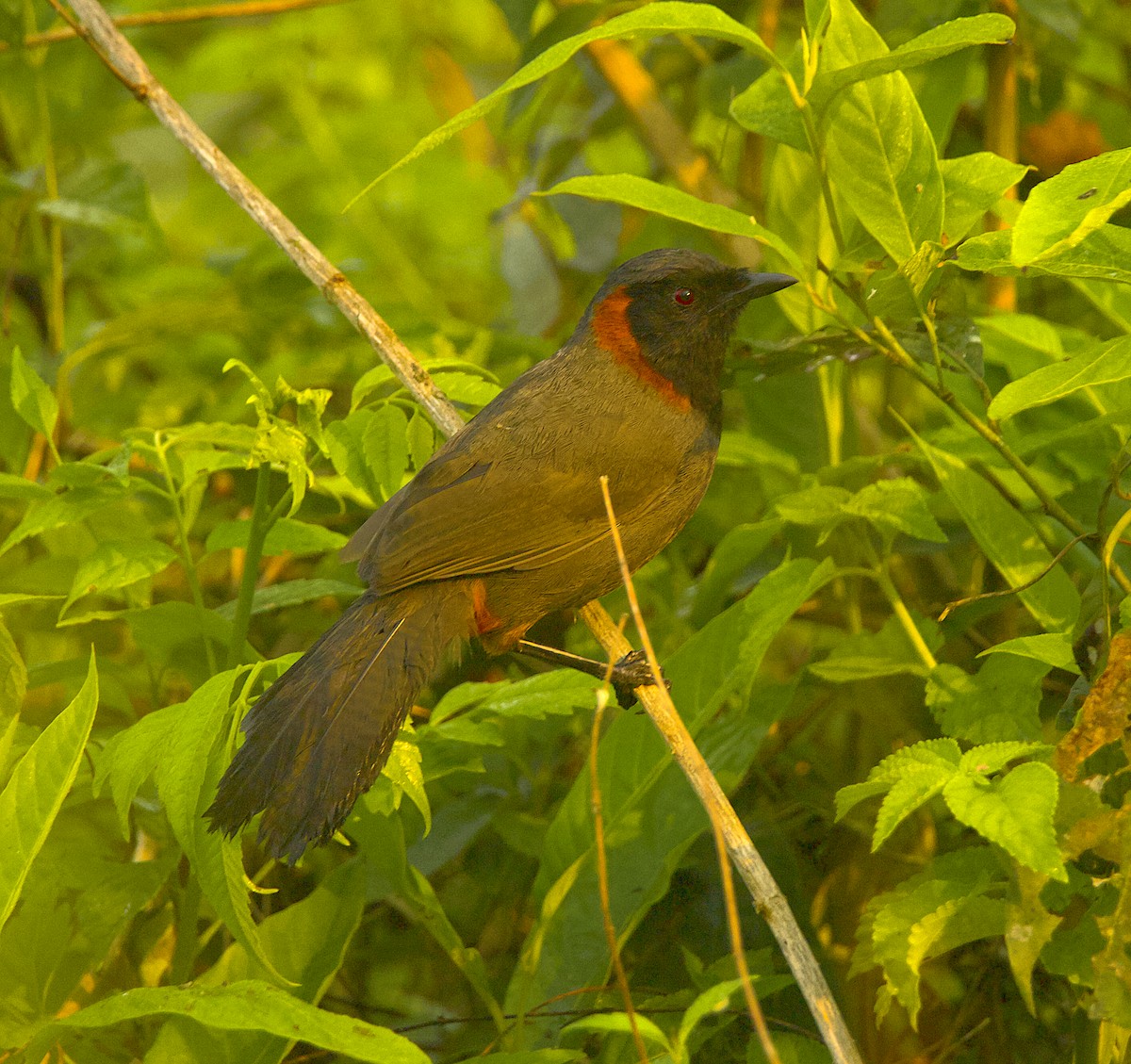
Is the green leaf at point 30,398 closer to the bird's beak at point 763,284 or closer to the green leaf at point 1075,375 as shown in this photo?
the bird's beak at point 763,284

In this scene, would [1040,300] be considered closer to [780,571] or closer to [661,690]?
[780,571]

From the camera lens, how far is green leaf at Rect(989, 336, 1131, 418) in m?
1.91

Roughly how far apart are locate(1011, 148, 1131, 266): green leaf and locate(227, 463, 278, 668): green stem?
124 cm

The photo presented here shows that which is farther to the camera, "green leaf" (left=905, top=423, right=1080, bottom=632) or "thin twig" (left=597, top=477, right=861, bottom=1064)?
"green leaf" (left=905, top=423, right=1080, bottom=632)

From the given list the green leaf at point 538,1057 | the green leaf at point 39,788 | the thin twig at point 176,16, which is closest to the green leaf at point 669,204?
the green leaf at point 39,788

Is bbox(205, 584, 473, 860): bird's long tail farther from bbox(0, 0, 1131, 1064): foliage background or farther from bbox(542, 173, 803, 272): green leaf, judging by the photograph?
bbox(542, 173, 803, 272): green leaf

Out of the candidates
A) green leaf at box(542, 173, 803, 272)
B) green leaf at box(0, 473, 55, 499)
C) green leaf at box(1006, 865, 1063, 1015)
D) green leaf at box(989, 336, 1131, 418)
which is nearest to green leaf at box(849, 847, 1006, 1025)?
green leaf at box(1006, 865, 1063, 1015)


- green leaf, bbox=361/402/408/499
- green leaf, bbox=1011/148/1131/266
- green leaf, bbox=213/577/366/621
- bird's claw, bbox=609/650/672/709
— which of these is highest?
green leaf, bbox=361/402/408/499

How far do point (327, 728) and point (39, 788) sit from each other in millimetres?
529

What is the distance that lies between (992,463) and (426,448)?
3.76 ft

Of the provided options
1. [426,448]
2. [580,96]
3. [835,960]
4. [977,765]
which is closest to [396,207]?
[580,96]

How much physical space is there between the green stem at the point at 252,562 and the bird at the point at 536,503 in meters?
0.10

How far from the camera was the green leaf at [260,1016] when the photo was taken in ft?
5.35

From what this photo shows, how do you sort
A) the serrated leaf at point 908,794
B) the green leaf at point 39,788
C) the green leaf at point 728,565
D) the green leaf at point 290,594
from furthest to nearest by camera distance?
the green leaf at point 728,565, the green leaf at point 290,594, the green leaf at point 39,788, the serrated leaf at point 908,794
